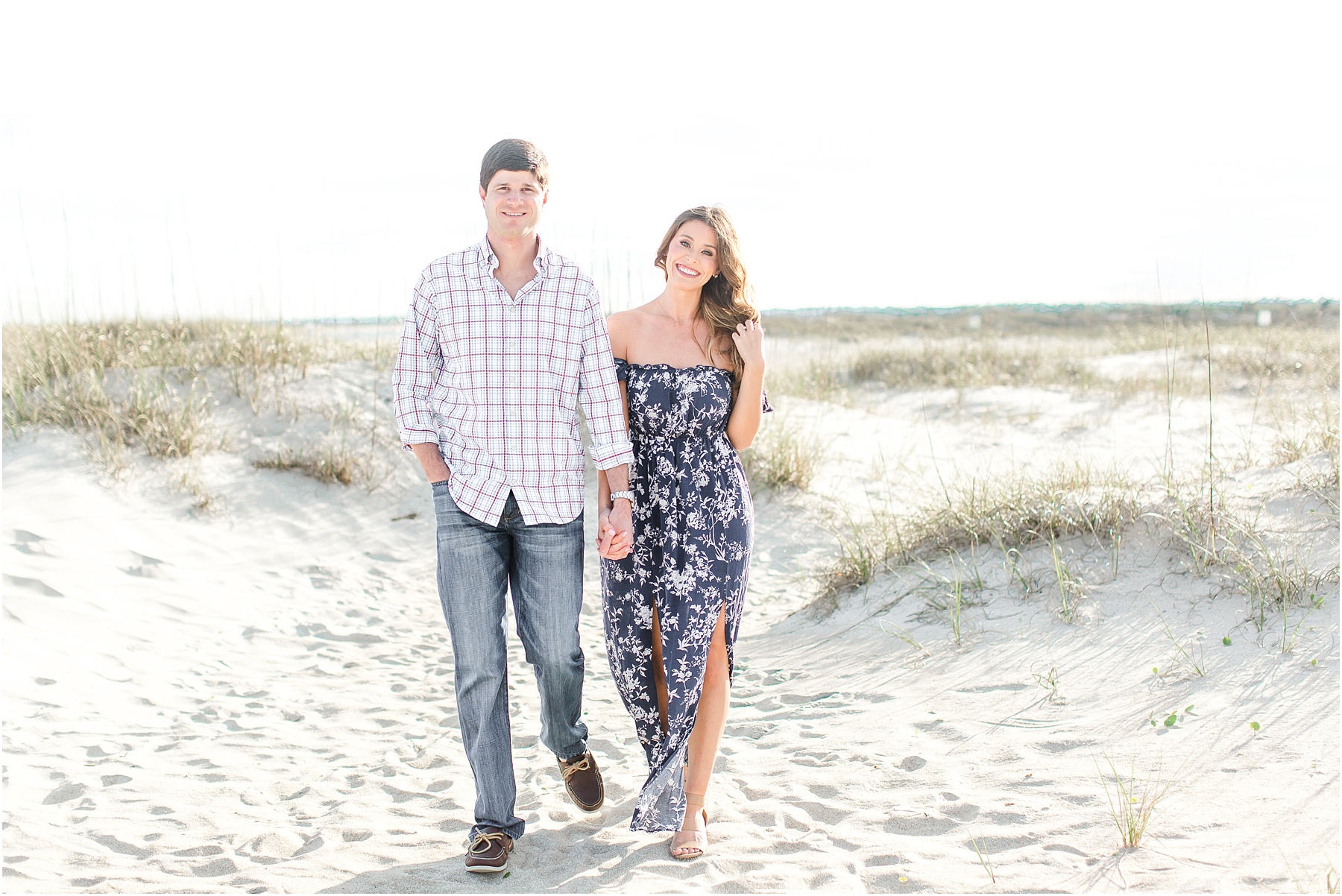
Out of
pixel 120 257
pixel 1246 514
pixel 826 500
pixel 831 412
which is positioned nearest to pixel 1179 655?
pixel 1246 514

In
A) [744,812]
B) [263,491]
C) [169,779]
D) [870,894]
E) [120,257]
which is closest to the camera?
[870,894]

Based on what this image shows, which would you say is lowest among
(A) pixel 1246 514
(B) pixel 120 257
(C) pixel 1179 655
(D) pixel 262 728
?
(D) pixel 262 728

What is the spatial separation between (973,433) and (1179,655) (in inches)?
274

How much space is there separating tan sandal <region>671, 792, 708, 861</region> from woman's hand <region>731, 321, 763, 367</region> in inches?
55.8

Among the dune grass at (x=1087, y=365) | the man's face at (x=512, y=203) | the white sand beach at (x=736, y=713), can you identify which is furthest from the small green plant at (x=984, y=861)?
the dune grass at (x=1087, y=365)

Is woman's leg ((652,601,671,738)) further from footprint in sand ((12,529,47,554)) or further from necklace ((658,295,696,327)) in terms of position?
footprint in sand ((12,529,47,554))

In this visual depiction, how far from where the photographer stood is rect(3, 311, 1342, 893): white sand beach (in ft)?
9.66

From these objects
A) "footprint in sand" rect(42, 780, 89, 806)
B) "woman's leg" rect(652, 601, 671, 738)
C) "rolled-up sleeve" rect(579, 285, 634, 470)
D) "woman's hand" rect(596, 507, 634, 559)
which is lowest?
"footprint in sand" rect(42, 780, 89, 806)

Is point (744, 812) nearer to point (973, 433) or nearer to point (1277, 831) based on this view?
point (1277, 831)

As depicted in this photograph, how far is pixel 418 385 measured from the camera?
2920 mm

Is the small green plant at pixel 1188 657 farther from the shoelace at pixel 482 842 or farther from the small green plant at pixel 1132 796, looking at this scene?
the shoelace at pixel 482 842

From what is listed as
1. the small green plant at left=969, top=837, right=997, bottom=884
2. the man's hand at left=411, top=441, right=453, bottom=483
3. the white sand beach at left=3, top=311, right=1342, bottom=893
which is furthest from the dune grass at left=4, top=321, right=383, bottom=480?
the small green plant at left=969, top=837, right=997, bottom=884

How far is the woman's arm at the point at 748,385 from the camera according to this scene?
3152mm

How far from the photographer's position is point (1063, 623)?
4633 mm
